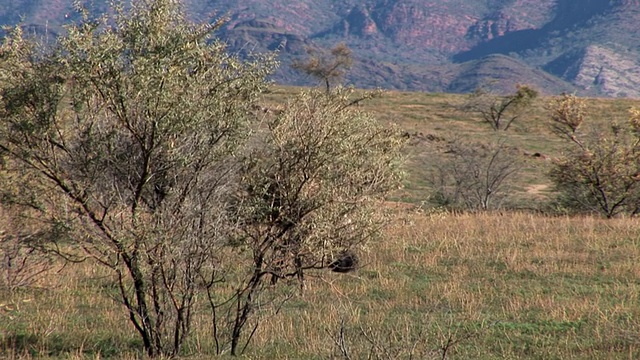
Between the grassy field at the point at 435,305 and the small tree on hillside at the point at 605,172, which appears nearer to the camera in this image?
the grassy field at the point at 435,305

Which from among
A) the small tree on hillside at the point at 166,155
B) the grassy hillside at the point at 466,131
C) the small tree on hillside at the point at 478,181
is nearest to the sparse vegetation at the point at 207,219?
the small tree on hillside at the point at 166,155

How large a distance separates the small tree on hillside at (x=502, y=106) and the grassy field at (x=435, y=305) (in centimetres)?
4920

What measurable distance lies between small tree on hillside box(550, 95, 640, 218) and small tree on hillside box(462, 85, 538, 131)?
135 ft

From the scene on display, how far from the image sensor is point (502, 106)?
6738cm

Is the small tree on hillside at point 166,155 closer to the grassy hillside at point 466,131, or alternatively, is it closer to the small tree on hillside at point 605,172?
the grassy hillside at point 466,131

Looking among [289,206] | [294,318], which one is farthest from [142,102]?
[294,318]

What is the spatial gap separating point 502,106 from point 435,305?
195 feet

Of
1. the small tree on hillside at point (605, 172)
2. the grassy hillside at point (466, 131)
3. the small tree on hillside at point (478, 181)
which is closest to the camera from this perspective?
the small tree on hillside at point (605, 172)

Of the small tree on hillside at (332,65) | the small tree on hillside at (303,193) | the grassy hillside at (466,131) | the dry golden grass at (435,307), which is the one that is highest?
the small tree on hillside at (332,65)

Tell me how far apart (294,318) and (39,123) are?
4.57 m

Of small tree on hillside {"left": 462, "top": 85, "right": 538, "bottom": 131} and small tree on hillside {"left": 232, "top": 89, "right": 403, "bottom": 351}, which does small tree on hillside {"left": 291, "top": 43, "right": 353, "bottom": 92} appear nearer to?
small tree on hillside {"left": 462, "top": 85, "right": 538, "bottom": 131}

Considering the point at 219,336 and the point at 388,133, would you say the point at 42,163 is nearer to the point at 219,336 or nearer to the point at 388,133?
the point at 219,336

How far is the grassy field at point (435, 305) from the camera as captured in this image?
8531mm

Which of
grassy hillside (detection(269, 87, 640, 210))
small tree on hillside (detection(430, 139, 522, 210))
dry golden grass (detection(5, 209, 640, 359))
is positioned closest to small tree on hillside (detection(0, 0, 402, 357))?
dry golden grass (detection(5, 209, 640, 359))
